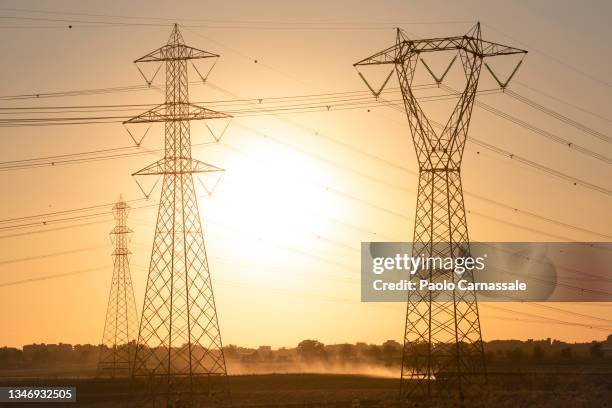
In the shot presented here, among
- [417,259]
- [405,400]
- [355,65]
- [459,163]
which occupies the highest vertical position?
[355,65]

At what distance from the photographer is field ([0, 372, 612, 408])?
65.1 meters

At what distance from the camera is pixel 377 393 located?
3078 inches

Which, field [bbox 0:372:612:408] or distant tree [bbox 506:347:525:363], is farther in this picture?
distant tree [bbox 506:347:525:363]

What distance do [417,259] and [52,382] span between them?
52438mm

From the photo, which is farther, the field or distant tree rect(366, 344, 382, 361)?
distant tree rect(366, 344, 382, 361)

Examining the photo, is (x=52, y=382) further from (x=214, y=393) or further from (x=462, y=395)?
(x=462, y=395)

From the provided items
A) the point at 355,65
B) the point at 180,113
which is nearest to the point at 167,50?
the point at 180,113

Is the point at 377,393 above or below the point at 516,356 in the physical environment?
below

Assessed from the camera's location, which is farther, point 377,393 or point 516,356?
point 516,356

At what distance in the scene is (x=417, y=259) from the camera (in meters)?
68.2

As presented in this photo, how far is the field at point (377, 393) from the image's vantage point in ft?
214

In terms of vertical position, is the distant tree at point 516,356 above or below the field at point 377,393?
above

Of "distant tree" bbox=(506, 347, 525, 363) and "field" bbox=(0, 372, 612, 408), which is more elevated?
"distant tree" bbox=(506, 347, 525, 363)

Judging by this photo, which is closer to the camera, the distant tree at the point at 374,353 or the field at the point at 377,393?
the field at the point at 377,393
